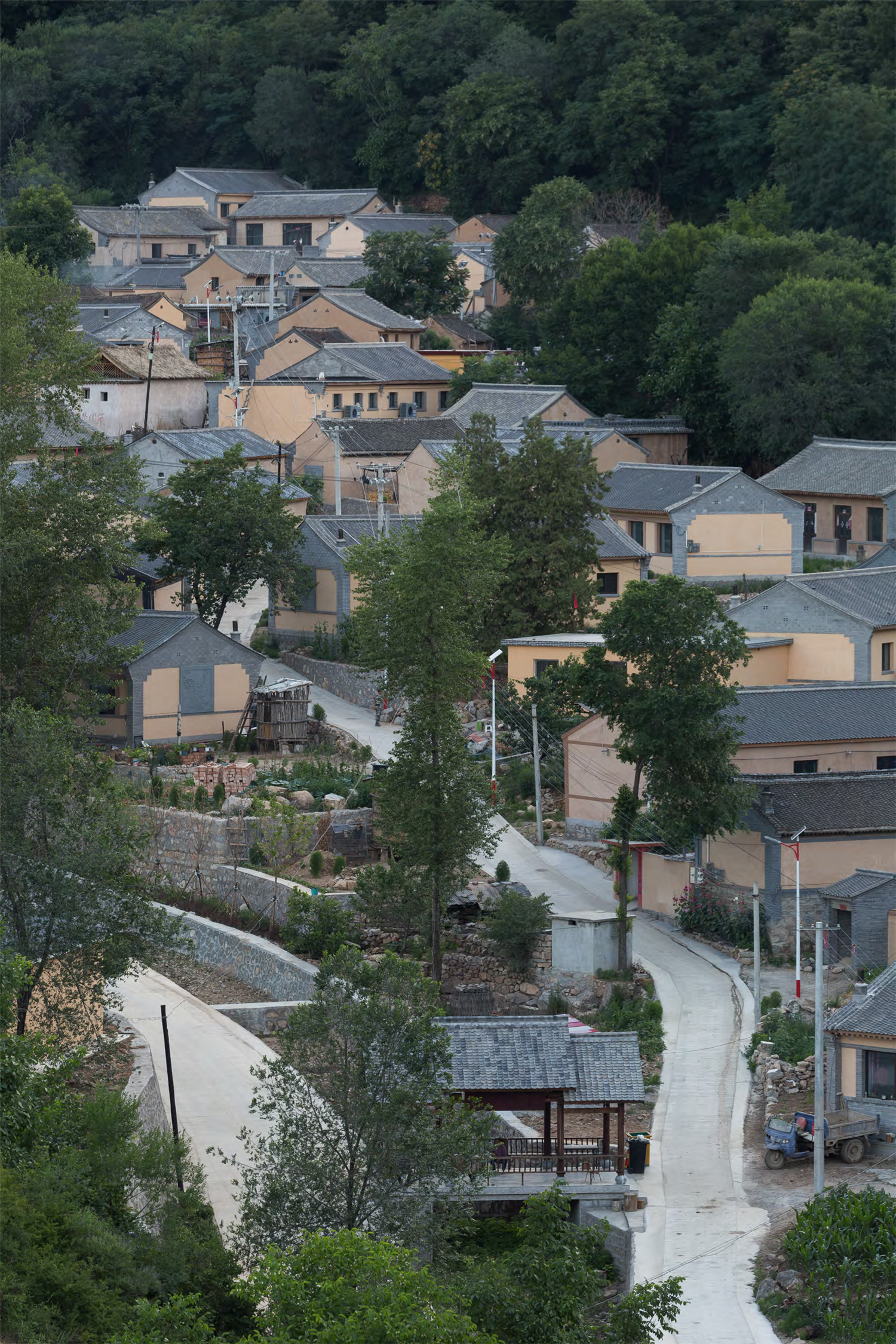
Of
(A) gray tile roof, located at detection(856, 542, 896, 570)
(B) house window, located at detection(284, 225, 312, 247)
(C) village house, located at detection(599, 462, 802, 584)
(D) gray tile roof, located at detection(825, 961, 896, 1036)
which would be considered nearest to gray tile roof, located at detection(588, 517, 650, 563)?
(C) village house, located at detection(599, 462, 802, 584)

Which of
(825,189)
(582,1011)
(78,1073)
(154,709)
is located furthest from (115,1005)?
(825,189)

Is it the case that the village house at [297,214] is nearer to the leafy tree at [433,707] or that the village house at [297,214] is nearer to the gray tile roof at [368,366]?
the gray tile roof at [368,366]

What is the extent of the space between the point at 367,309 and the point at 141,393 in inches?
433

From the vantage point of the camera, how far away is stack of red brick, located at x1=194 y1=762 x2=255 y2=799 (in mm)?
40031

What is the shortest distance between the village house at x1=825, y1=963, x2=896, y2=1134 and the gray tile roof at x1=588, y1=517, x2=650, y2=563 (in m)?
23.1

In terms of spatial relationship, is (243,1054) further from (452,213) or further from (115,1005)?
(452,213)

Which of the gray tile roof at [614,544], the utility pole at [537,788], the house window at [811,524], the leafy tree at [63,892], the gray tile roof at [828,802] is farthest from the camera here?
the house window at [811,524]

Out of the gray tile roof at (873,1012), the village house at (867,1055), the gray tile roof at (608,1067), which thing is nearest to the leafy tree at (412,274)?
the gray tile roof at (873,1012)

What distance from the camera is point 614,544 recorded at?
5047 centimetres

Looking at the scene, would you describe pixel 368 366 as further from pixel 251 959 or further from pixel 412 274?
pixel 251 959

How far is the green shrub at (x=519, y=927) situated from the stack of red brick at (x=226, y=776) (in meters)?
7.90

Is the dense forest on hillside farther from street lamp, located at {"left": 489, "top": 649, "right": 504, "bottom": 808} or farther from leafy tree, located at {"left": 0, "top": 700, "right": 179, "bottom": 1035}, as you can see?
leafy tree, located at {"left": 0, "top": 700, "right": 179, "bottom": 1035}

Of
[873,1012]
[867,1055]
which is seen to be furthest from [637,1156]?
[873,1012]

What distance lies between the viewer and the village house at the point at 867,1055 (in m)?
27.0
